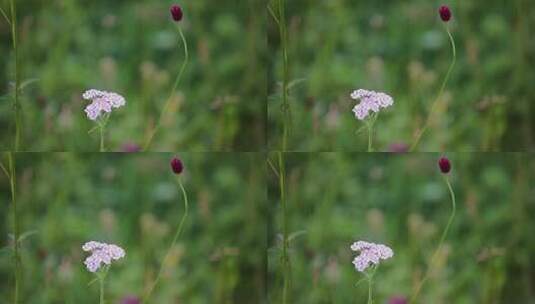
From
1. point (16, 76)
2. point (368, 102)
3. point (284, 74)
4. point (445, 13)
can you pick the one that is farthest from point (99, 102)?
point (445, 13)

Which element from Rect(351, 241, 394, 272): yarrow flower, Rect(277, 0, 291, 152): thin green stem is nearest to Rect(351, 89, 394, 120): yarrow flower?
Rect(277, 0, 291, 152): thin green stem

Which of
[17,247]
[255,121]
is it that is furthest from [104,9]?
[17,247]

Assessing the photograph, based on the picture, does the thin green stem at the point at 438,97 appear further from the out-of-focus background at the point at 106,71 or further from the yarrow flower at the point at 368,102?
the out-of-focus background at the point at 106,71

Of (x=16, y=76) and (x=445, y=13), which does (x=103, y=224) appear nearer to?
(x=16, y=76)

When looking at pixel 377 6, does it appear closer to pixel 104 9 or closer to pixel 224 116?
pixel 224 116

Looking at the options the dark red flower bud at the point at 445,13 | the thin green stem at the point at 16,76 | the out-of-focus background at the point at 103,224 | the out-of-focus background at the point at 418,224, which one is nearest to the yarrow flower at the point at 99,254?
the out-of-focus background at the point at 103,224

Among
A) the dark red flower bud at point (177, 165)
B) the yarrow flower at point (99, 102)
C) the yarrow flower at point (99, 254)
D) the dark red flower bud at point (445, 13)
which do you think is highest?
the dark red flower bud at point (445, 13)
